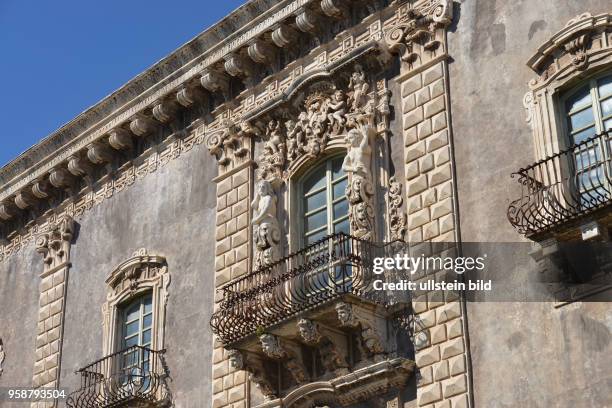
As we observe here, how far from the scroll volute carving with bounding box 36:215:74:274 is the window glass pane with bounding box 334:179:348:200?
6.61m

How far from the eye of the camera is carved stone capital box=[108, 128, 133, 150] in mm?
22381

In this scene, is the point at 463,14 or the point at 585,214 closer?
the point at 585,214

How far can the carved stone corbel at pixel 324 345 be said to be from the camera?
16500 mm

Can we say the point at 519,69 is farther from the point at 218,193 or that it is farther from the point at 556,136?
the point at 218,193

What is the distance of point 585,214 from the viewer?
14195 mm

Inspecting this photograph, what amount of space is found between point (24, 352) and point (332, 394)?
844cm

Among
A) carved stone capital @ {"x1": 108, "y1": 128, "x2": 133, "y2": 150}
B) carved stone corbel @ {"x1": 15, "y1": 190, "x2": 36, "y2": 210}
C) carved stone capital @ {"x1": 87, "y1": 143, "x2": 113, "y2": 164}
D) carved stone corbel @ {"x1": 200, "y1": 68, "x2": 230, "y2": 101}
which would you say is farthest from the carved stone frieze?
carved stone corbel @ {"x1": 15, "y1": 190, "x2": 36, "y2": 210}

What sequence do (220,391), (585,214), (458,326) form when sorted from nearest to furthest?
(585,214) < (458,326) < (220,391)

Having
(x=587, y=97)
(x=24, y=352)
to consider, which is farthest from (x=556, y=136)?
(x=24, y=352)

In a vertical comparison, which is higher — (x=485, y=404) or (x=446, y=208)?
(x=446, y=208)

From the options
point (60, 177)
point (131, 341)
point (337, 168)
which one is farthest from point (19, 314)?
point (337, 168)

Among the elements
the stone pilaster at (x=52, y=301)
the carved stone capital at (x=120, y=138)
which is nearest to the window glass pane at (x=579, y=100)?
the carved stone capital at (x=120, y=138)

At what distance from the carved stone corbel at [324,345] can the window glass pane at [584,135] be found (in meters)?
4.12

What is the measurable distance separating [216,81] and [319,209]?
365 cm
